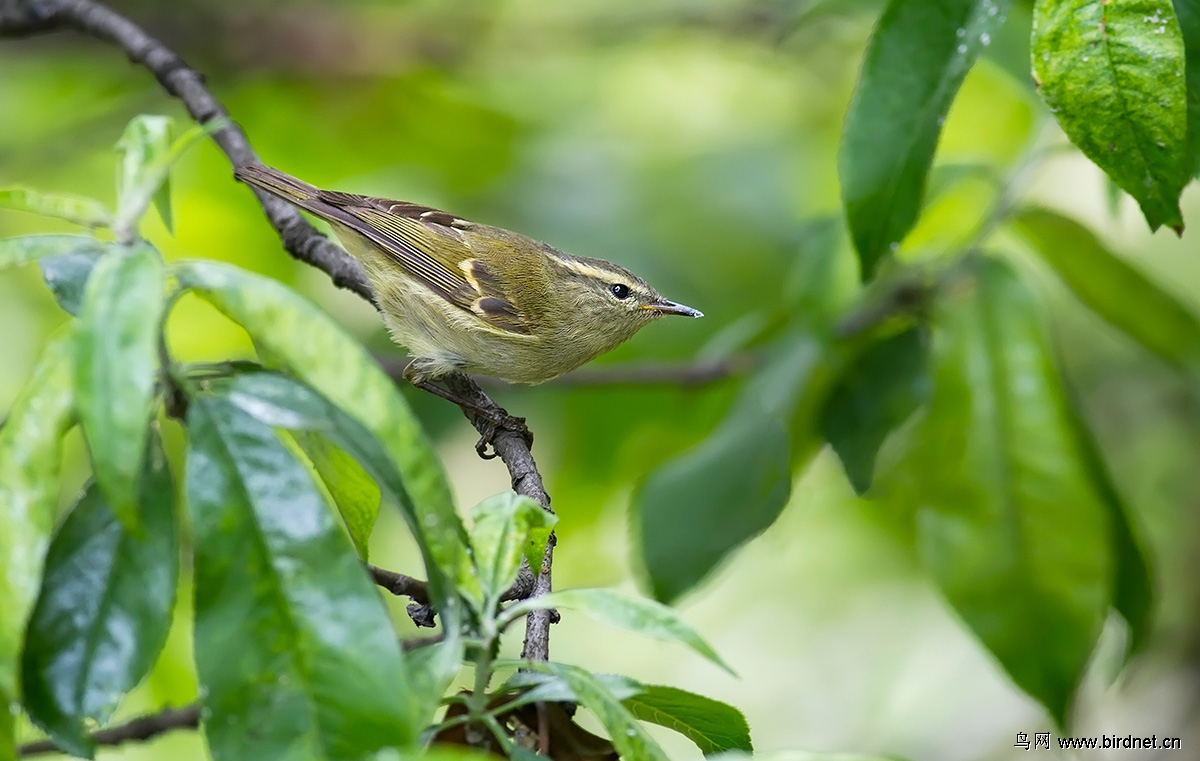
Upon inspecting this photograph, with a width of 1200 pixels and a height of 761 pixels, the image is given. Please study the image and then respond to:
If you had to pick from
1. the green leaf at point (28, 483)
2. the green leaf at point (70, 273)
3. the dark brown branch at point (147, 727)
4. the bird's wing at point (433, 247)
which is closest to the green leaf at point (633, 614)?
the green leaf at point (28, 483)

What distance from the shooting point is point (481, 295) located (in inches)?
176

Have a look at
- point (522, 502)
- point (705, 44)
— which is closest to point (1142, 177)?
point (522, 502)

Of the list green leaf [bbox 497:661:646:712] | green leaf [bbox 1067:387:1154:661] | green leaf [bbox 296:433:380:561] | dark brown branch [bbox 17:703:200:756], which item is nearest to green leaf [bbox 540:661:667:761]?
green leaf [bbox 497:661:646:712]

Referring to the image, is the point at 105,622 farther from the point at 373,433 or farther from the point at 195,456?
the point at 373,433

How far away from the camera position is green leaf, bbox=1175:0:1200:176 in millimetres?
2127

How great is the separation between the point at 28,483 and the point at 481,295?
3144 millimetres

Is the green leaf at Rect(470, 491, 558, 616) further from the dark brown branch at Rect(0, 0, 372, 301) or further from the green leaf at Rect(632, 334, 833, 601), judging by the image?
the dark brown branch at Rect(0, 0, 372, 301)

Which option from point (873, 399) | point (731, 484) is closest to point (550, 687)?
point (731, 484)

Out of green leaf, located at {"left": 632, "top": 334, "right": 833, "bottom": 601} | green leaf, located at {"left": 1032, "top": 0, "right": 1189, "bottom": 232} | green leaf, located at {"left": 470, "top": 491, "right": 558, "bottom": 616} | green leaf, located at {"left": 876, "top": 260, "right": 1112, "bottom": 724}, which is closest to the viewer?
green leaf, located at {"left": 470, "top": 491, "right": 558, "bottom": 616}

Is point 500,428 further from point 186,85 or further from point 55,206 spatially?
point 55,206

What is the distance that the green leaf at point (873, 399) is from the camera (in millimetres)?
3396

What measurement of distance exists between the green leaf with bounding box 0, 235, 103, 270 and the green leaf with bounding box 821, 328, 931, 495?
229 centimetres

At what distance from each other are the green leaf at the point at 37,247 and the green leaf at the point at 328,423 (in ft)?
1.00

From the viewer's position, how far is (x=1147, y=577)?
3.43m
